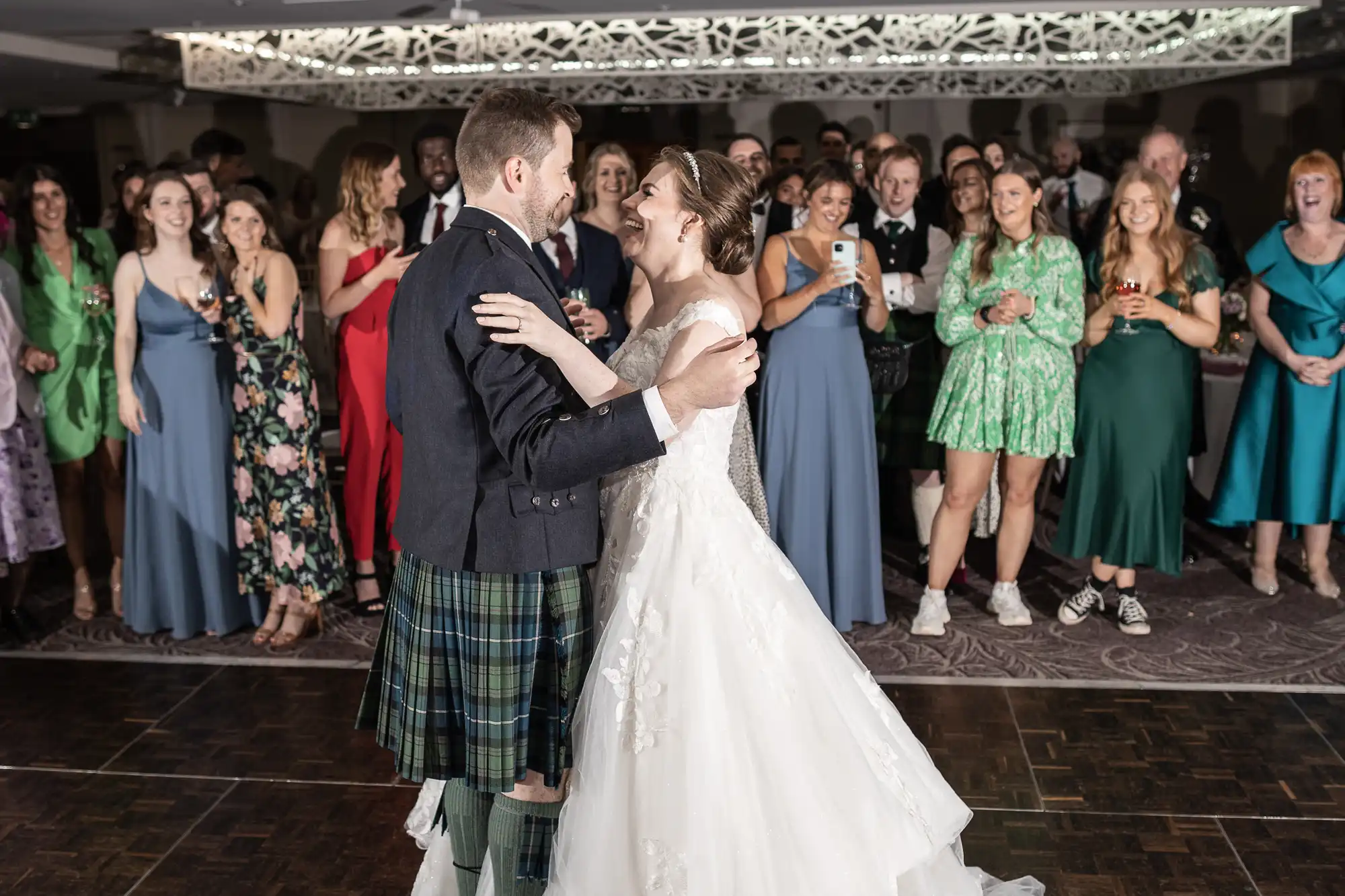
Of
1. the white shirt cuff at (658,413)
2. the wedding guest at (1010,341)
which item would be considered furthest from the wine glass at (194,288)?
the white shirt cuff at (658,413)

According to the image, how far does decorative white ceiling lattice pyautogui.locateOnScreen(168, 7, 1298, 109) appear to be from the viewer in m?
7.79

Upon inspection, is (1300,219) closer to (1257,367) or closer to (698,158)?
(1257,367)

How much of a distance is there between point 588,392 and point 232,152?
198 inches

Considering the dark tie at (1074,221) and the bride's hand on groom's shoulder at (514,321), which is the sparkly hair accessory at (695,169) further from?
the dark tie at (1074,221)

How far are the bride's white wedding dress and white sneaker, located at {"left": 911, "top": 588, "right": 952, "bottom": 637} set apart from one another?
6.47ft

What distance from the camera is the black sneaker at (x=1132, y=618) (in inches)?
177

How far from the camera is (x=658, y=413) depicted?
6.59 feet

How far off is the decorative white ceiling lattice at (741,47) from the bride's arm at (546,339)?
5.70m

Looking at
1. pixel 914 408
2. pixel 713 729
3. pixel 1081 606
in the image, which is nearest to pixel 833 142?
pixel 914 408

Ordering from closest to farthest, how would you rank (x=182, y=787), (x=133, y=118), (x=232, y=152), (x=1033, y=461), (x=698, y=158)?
(x=698, y=158) → (x=182, y=787) → (x=1033, y=461) → (x=232, y=152) → (x=133, y=118)

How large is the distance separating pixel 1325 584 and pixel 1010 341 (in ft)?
5.67

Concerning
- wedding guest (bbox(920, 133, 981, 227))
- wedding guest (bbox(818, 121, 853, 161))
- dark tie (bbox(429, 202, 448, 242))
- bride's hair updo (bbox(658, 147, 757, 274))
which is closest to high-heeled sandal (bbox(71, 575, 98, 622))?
dark tie (bbox(429, 202, 448, 242))

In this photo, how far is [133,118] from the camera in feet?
39.1

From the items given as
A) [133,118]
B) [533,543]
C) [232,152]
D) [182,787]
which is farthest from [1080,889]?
[133,118]
